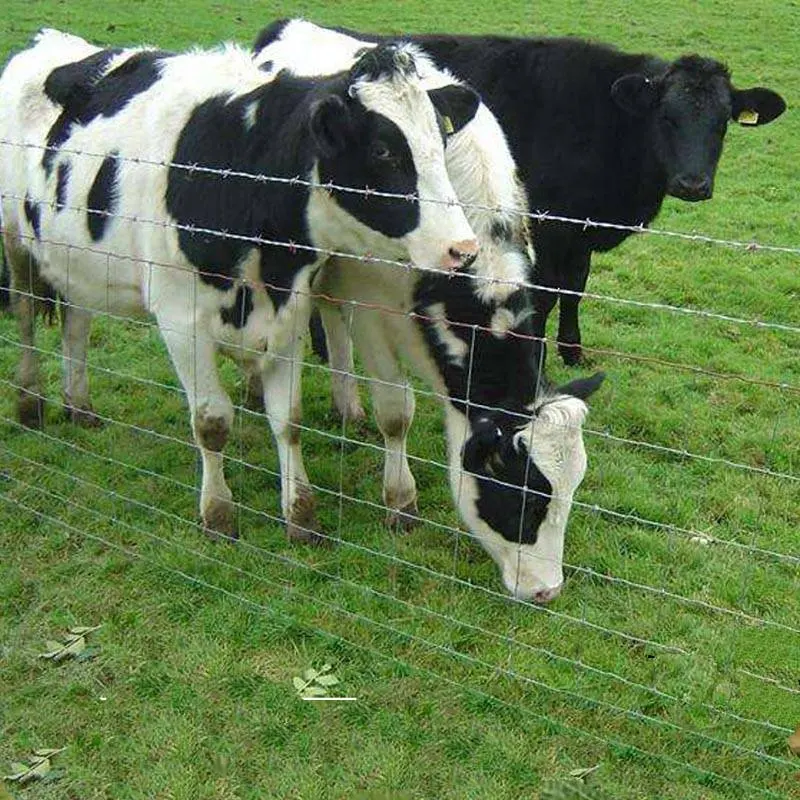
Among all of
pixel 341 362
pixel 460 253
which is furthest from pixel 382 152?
pixel 341 362

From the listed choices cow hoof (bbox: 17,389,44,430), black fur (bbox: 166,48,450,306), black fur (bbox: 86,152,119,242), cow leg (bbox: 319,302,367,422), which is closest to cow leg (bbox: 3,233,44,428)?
cow hoof (bbox: 17,389,44,430)

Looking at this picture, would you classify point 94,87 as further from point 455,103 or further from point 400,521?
point 400,521

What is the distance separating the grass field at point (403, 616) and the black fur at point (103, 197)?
72cm

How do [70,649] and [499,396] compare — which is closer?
[70,649]

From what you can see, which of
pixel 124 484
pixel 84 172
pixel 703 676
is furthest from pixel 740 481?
pixel 84 172

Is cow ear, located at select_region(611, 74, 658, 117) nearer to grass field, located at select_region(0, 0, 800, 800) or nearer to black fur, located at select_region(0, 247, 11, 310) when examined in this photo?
grass field, located at select_region(0, 0, 800, 800)

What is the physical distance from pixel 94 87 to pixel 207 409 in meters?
1.89

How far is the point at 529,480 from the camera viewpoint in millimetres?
4645

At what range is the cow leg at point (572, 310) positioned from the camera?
24.1ft

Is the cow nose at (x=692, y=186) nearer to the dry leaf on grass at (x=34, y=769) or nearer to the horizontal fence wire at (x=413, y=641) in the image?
the horizontal fence wire at (x=413, y=641)

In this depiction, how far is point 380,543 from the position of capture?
5312 millimetres

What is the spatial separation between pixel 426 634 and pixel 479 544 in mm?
742

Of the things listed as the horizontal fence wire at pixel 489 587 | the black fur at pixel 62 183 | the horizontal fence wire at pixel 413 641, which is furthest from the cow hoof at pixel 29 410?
the black fur at pixel 62 183

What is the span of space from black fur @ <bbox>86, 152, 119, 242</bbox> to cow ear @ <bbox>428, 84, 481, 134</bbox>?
1548 mm
